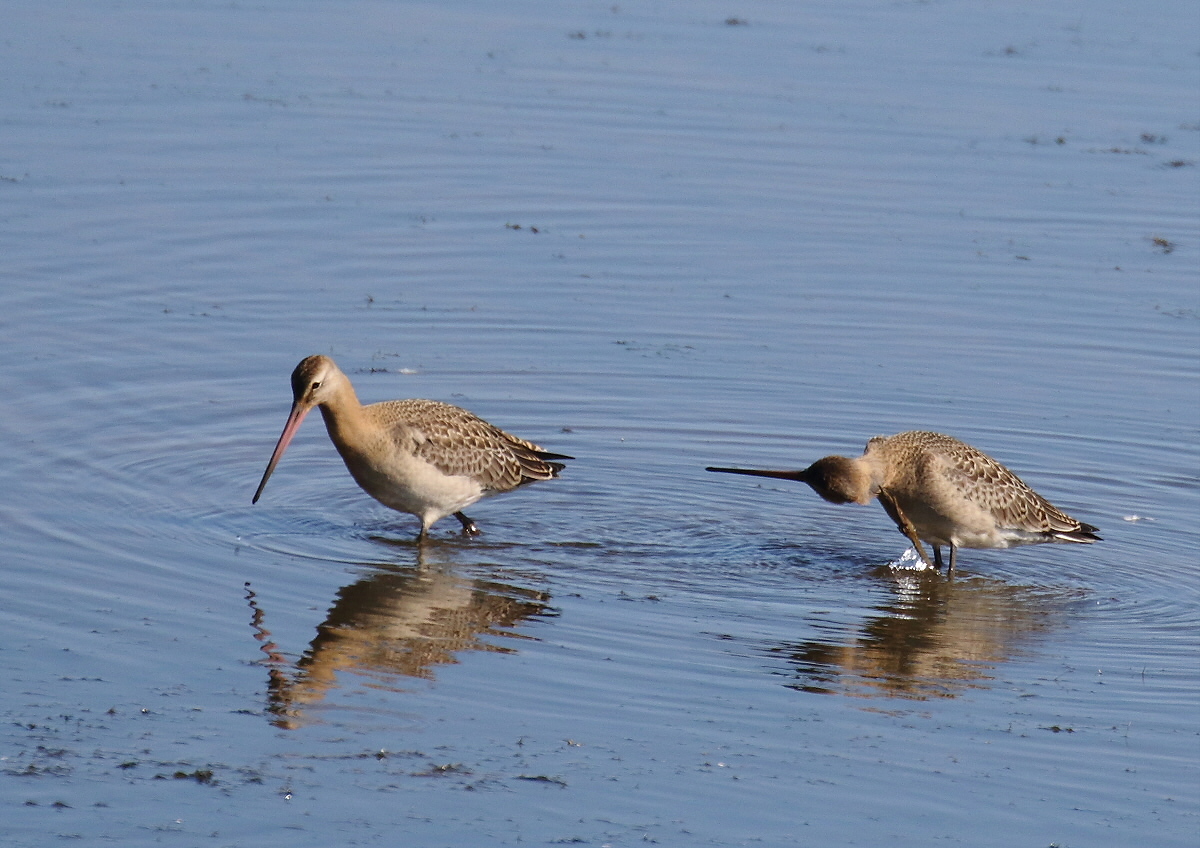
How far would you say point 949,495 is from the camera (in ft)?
34.2

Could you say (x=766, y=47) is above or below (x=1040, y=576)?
above

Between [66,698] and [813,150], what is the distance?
12525mm

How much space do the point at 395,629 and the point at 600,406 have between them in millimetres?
4244

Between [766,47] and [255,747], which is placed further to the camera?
[766,47]

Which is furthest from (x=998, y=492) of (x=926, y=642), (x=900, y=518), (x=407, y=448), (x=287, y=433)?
(x=287, y=433)

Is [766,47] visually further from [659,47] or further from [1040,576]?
[1040,576]

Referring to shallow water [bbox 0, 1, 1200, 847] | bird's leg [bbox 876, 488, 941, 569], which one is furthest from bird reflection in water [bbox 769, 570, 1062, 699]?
bird's leg [bbox 876, 488, 941, 569]

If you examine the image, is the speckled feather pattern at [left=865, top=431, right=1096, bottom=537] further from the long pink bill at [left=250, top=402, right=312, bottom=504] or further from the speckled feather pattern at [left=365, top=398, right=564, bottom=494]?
the long pink bill at [left=250, top=402, right=312, bottom=504]

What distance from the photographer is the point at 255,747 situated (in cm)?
693

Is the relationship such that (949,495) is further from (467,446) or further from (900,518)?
(467,446)

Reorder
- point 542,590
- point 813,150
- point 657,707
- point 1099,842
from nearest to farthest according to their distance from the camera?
1. point 1099,842
2. point 657,707
3. point 542,590
4. point 813,150

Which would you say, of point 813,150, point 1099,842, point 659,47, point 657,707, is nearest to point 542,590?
point 657,707

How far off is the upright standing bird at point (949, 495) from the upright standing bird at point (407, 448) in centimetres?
131

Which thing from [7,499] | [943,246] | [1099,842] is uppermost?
[943,246]
